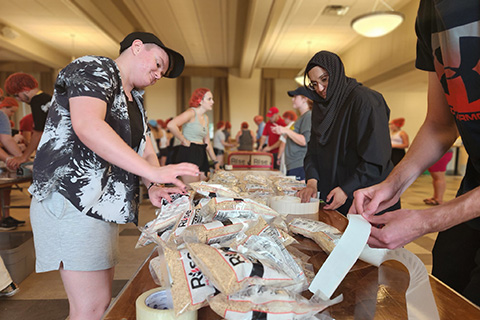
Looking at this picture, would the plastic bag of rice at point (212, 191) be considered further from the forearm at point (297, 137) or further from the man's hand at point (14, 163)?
the man's hand at point (14, 163)

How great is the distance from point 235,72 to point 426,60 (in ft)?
40.5

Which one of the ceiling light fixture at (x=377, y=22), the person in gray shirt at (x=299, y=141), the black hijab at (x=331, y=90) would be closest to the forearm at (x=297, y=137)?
the person in gray shirt at (x=299, y=141)

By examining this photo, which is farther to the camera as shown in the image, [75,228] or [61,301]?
[61,301]

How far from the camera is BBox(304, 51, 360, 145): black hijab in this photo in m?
1.75

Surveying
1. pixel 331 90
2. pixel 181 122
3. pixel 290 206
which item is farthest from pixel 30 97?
pixel 290 206

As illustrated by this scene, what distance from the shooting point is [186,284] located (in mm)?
537

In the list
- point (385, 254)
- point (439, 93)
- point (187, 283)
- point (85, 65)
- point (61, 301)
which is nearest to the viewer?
point (187, 283)

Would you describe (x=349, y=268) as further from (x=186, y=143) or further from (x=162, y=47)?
(x=186, y=143)

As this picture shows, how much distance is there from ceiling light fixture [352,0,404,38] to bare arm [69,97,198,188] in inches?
212

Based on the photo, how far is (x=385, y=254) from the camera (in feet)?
2.57

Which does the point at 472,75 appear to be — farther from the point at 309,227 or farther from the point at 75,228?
the point at 75,228

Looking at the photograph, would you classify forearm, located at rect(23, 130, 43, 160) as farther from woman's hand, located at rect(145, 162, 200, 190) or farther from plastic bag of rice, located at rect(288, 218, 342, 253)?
plastic bag of rice, located at rect(288, 218, 342, 253)

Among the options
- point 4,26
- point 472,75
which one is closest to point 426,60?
point 472,75

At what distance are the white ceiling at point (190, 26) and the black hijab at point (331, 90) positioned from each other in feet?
13.8
